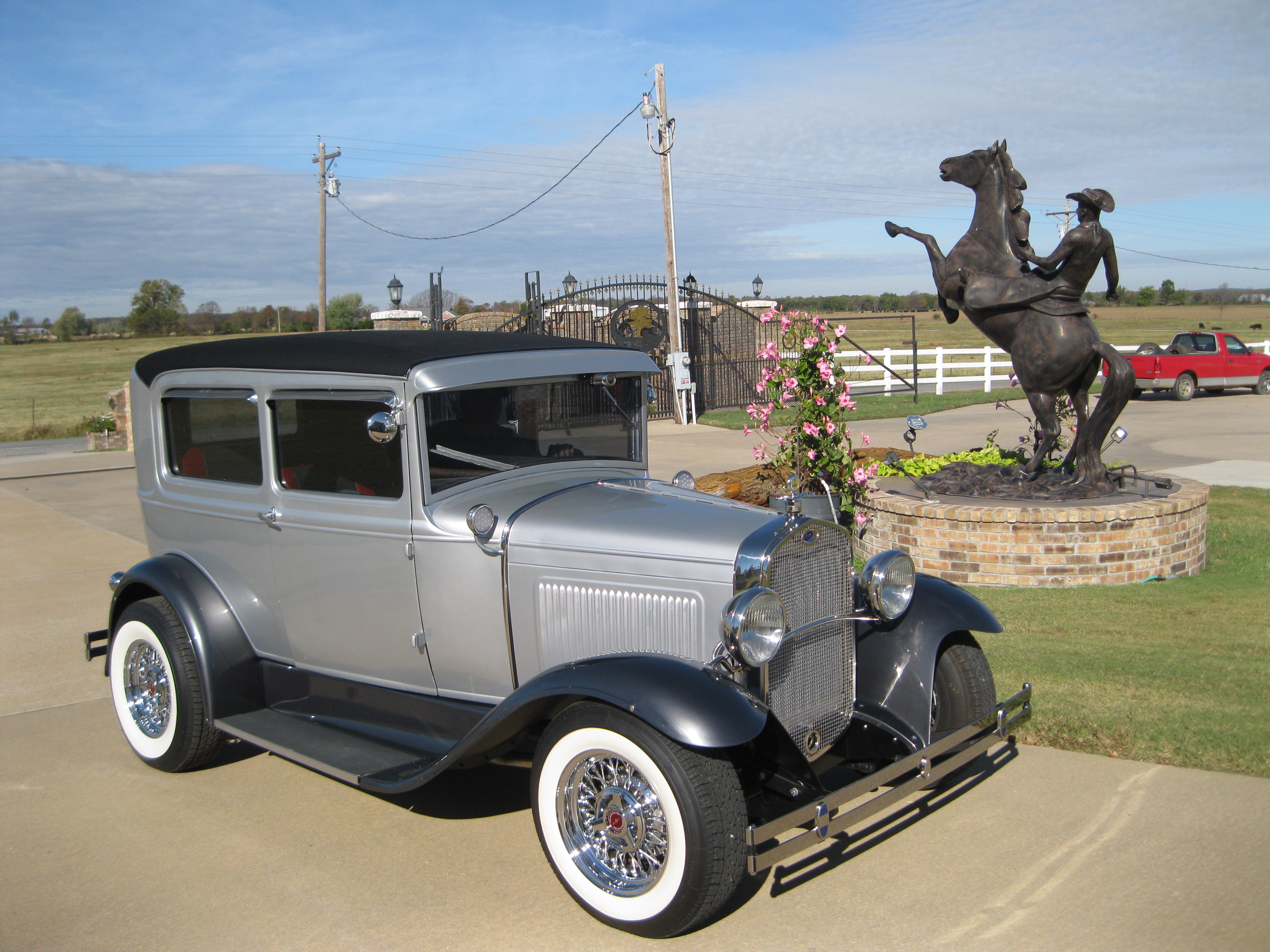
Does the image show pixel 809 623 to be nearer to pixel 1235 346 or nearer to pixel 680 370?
pixel 680 370

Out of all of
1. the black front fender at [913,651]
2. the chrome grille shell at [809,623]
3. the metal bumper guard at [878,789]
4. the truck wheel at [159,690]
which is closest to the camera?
the metal bumper guard at [878,789]

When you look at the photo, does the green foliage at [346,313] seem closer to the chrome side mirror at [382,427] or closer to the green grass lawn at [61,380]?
the green grass lawn at [61,380]

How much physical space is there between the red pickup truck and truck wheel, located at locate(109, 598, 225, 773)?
2111cm

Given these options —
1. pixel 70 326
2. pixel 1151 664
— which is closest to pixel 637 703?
pixel 1151 664

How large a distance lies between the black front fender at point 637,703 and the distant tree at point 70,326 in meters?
66.7

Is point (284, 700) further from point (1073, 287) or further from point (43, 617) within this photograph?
point (1073, 287)

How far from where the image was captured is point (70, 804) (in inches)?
153

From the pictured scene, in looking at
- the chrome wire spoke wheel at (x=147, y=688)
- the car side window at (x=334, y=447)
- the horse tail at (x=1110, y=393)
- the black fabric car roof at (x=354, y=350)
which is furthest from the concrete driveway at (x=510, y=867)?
the horse tail at (x=1110, y=393)

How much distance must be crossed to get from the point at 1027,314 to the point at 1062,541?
161cm

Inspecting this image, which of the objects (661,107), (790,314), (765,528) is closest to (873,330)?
(661,107)

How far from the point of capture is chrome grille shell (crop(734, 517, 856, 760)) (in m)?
3.07

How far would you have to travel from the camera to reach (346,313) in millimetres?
44031

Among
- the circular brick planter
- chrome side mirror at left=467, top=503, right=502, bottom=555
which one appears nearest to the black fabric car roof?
chrome side mirror at left=467, top=503, right=502, bottom=555

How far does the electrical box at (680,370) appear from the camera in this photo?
1789 cm
